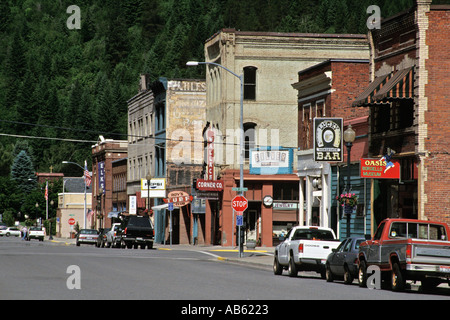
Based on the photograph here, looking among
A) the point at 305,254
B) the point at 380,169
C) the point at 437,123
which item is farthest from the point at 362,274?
the point at 380,169

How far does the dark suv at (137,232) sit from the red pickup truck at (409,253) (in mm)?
32137

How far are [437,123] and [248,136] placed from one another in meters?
26.8

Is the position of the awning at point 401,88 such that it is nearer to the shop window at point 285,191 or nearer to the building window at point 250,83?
the shop window at point 285,191

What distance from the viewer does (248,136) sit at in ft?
190

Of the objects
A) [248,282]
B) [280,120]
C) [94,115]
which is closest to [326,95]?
[280,120]

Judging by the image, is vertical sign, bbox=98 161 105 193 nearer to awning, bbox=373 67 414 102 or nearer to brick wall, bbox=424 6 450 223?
awning, bbox=373 67 414 102

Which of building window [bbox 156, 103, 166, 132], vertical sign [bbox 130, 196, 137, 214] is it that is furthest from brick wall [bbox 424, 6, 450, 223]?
vertical sign [bbox 130, 196, 137, 214]

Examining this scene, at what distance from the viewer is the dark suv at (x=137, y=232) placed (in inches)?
2154

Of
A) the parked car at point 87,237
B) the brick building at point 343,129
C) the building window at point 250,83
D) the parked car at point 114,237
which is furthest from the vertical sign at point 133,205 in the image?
the brick building at point 343,129

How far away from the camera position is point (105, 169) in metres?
94.9

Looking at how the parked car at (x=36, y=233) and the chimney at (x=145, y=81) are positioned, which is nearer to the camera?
the chimney at (x=145, y=81)

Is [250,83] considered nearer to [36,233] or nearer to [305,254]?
[305,254]

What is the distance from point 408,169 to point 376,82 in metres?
3.87
